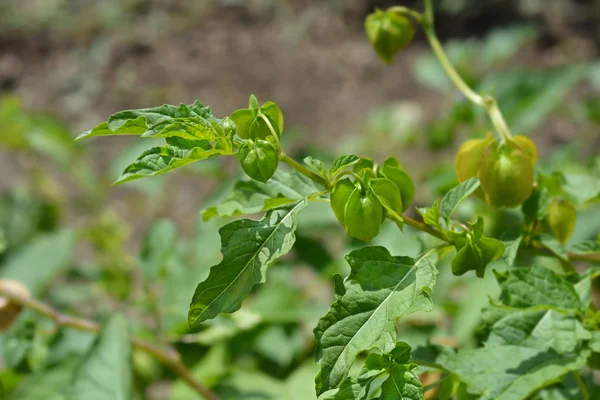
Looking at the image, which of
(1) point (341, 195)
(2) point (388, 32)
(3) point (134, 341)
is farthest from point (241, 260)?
(3) point (134, 341)

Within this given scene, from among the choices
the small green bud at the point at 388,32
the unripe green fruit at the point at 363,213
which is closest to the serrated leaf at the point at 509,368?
the unripe green fruit at the point at 363,213

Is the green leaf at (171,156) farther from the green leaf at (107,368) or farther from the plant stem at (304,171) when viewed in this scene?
the green leaf at (107,368)

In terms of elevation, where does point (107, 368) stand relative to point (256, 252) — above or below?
below

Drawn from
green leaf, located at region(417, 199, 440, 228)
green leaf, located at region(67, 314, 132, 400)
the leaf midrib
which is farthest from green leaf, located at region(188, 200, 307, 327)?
green leaf, located at region(67, 314, 132, 400)

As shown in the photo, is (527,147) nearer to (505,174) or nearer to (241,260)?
(505,174)

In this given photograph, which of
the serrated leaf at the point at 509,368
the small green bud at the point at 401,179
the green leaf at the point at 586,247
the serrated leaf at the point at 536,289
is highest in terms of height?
the small green bud at the point at 401,179

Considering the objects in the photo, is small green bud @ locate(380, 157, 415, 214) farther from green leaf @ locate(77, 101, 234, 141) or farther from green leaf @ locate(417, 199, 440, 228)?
green leaf @ locate(77, 101, 234, 141)

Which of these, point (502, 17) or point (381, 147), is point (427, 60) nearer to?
point (381, 147)
